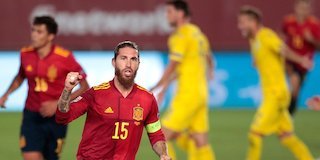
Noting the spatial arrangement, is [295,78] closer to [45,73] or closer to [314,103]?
[314,103]

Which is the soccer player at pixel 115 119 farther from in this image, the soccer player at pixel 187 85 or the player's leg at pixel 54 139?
the soccer player at pixel 187 85

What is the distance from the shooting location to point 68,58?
9930 millimetres

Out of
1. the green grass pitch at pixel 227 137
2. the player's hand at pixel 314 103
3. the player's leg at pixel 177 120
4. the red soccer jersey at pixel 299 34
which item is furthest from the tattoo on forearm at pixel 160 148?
the red soccer jersey at pixel 299 34

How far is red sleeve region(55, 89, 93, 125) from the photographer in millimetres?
7266

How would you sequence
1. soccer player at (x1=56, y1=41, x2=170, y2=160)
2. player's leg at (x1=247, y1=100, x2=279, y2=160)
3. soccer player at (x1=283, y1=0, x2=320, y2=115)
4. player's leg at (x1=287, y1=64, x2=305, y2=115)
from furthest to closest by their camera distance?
soccer player at (x1=283, y1=0, x2=320, y2=115)
player's leg at (x1=287, y1=64, x2=305, y2=115)
player's leg at (x1=247, y1=100, x2=279, y2=160)
soccer player at (x1=56, y1=41, x2=170, y2=160)

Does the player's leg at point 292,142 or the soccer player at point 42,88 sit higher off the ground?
the soccer player at point 42,88

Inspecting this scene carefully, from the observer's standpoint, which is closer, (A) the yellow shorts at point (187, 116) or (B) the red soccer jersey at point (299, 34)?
(A) the yellow shorts at point (187, 116)

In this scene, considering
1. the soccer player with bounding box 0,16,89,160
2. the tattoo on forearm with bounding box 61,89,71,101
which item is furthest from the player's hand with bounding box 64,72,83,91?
the soccer player with bounding box 0,16,89,160

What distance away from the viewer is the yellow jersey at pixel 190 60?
447 inches

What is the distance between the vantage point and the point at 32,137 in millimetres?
9820

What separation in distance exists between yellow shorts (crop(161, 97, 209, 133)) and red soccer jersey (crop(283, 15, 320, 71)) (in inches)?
234

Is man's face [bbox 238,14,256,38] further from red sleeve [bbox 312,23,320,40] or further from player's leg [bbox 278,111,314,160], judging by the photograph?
red sleeve [bbox 312,23,320,40]

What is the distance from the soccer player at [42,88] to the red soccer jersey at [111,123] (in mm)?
2277

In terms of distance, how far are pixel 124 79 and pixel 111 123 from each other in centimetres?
40
